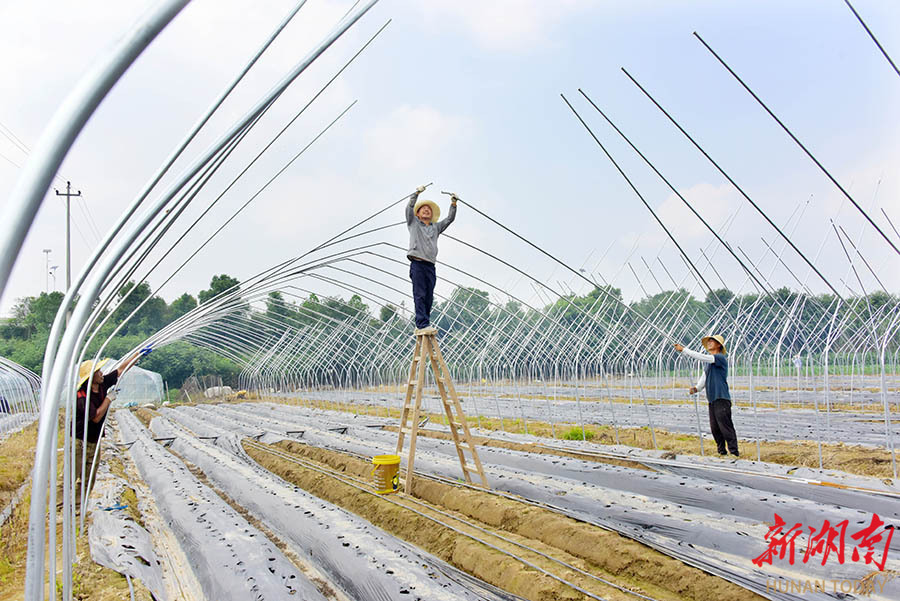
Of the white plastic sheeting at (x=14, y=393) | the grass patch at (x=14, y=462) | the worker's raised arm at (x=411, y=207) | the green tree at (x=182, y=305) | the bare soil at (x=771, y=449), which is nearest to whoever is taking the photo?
the worker's raised arm at (x=411, y=207)

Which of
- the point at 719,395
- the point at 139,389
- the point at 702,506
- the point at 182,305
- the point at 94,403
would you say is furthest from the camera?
the point at 182,305

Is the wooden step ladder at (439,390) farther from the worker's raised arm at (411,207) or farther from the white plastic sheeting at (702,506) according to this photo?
the worker's raised arm at (411,207)

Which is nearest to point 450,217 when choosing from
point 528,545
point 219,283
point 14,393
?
point 528,545

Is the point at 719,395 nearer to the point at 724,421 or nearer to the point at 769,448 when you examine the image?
the point at 724,421

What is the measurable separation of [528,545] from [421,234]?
12.3 ft

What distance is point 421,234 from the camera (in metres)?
7.36

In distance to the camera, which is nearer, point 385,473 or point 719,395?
point 385,473

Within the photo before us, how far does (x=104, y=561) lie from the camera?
5270mm

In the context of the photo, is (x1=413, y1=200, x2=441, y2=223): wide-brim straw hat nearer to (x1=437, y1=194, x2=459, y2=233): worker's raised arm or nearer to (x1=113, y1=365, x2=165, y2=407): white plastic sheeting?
(x1=437, y1=194, x2=459, y2=233): worker's raised arm

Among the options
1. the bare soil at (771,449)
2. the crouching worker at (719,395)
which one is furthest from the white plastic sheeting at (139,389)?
the crouching worker at (719,395)

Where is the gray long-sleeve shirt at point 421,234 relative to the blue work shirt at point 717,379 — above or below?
above

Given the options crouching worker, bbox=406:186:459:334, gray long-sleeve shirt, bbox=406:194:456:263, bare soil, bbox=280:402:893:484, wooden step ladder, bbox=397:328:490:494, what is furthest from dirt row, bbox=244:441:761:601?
gray long-sleeve shirt, bbox=406:194:456:263

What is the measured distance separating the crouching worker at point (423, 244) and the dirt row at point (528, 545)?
227cm

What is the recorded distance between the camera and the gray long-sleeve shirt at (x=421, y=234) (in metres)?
7.36
